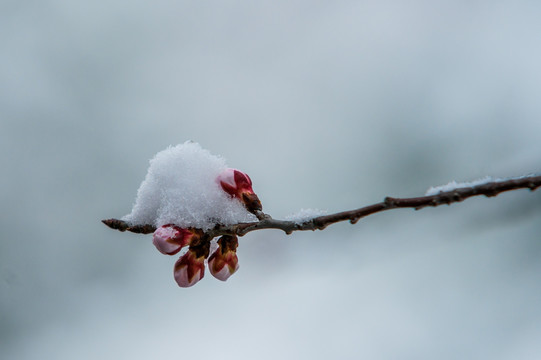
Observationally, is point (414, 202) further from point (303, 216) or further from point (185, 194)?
point (185, 194)

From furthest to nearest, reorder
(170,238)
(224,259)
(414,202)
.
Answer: (224,259) < (170,238) < (414,202)

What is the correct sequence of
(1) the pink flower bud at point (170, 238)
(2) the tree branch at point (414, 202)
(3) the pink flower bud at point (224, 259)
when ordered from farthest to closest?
(3) the pink flower bud at point (224, 259) < (1) the pink flower bud at point (170, 238) < (2) the tree branch at point (414, 202)

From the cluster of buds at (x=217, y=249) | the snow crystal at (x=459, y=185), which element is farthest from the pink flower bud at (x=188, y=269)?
the snow crystal at (x=459, y=185)

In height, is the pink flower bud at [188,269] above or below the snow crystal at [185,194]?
below

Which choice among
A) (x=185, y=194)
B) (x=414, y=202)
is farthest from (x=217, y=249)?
(x=414, y=202)

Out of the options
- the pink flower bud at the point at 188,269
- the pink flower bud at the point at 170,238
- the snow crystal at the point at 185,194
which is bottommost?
the pink flower bud at the point at 188,269


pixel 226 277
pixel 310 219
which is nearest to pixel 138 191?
pixel 226 277

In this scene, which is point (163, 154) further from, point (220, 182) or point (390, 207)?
point (390, 207)

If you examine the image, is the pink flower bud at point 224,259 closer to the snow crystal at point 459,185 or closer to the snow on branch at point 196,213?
the snow on branch at point 196,213
